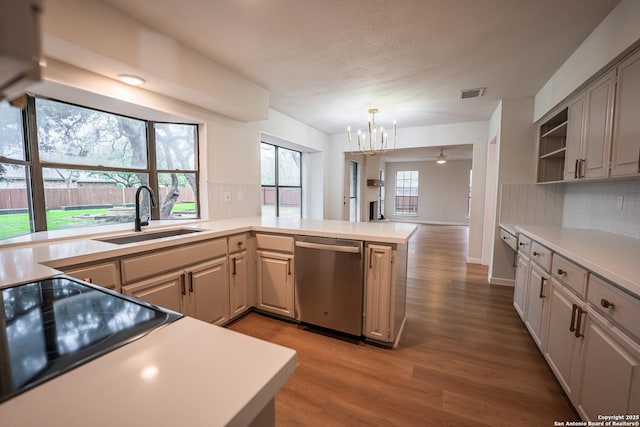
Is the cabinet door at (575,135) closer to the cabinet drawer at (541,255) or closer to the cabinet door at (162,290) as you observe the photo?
the cabinet drawer at (541,255)

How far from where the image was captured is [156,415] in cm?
43

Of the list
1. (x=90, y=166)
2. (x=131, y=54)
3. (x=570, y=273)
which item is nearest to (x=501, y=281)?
(x=570, y=273)

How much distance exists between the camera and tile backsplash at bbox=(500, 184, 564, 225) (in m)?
3.25

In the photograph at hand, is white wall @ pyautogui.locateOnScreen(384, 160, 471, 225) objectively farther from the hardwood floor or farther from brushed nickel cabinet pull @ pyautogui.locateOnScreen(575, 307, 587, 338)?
brushed nickel cabinet pull @ pyautogui.locateOnScreen(575, 307, 587, 338)

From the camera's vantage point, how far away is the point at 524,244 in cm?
253

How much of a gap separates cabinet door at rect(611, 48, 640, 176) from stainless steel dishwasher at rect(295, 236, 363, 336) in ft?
5.64

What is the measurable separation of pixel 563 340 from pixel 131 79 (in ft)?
11.4

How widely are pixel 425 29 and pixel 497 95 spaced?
1.88 metres

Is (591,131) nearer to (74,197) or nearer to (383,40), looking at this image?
(383,40)

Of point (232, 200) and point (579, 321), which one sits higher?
point (232, 200)

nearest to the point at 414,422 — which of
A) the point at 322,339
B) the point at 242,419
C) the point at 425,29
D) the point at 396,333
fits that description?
the point at 396,333

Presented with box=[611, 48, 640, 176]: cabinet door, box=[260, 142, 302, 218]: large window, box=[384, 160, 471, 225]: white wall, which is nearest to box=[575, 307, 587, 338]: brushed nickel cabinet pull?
box=[611, 48, 640, 176]: cabinet door

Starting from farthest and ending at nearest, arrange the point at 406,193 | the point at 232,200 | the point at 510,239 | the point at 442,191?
the point at 406,193, the point at 442,191, the point at 232,200, the point at 510,239

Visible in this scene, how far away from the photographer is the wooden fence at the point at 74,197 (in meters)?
1.90
